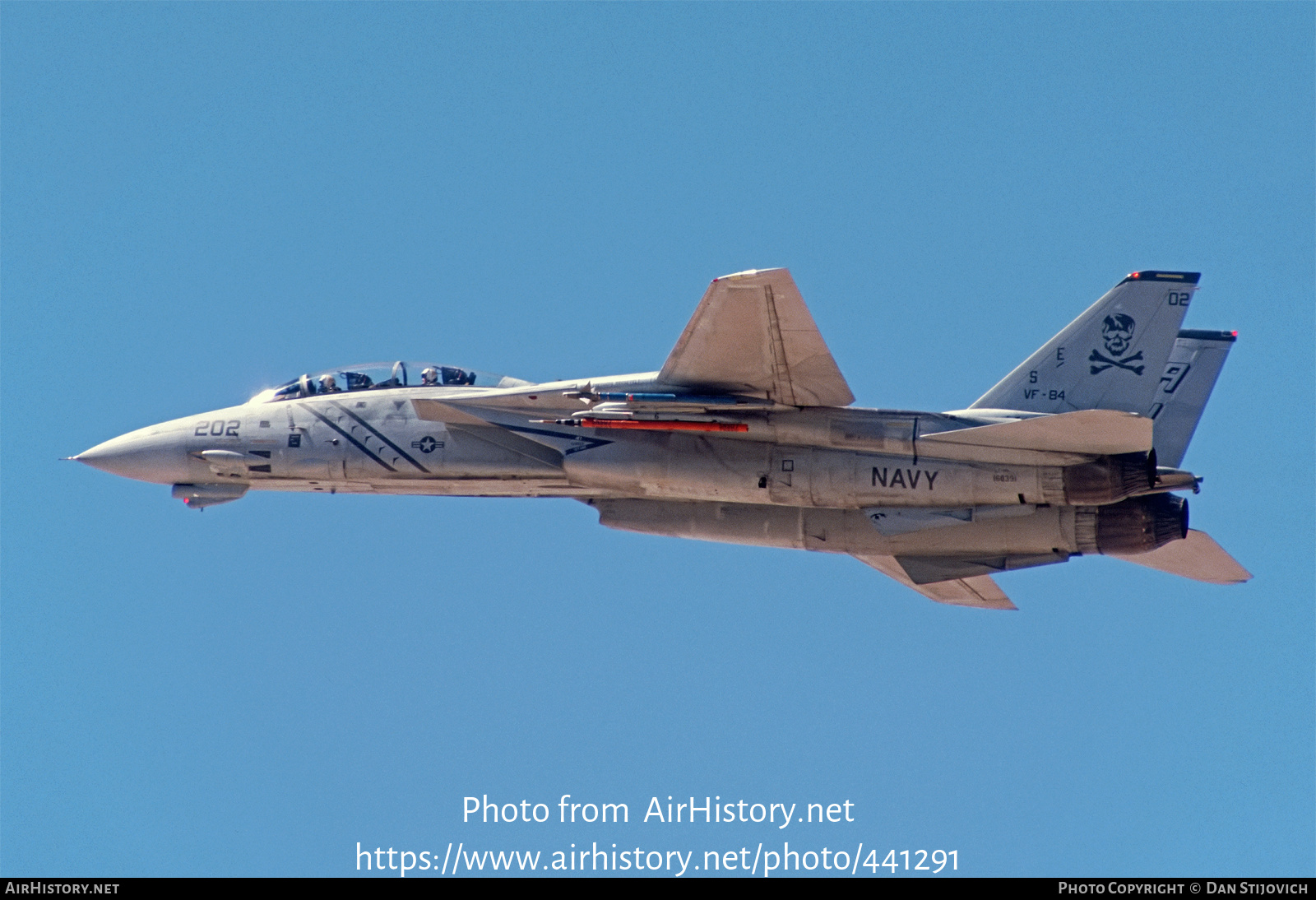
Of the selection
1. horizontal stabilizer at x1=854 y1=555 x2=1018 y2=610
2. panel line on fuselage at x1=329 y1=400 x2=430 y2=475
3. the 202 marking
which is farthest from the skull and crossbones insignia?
the 202 marking

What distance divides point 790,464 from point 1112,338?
14.8ft

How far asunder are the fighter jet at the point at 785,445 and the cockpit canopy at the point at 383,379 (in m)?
0.03

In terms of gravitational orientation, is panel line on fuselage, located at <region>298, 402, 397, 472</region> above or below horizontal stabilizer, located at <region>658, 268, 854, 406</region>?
below

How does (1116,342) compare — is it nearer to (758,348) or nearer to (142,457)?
(758,348)

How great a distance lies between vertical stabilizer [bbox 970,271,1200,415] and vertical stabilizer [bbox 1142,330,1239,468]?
1690mm

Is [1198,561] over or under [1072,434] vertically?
under

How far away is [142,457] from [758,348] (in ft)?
31.5

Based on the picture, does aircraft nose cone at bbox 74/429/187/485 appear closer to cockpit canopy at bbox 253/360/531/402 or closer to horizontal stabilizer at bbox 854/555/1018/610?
cockpit canopy at bbox 253/360/531/402

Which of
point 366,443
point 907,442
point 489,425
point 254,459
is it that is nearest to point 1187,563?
point 907,442

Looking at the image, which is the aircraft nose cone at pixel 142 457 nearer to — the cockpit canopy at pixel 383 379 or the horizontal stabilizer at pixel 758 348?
the cockpit canopy at pixel 383 379

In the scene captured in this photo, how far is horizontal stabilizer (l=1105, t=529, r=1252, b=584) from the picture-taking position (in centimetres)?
2464

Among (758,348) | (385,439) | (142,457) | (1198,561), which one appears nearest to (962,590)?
(1198,561)

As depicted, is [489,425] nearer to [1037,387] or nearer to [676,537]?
[676,537]

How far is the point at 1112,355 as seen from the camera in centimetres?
2320
